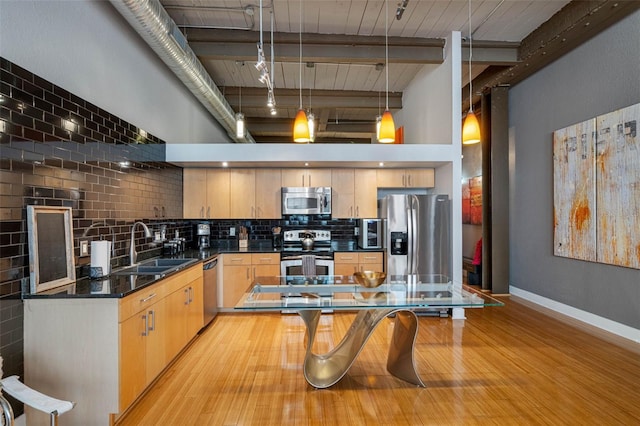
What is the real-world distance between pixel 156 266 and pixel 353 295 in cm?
232

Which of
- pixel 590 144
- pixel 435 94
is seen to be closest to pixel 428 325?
pixel 590 144

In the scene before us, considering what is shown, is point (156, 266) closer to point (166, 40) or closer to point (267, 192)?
point (267, 192)

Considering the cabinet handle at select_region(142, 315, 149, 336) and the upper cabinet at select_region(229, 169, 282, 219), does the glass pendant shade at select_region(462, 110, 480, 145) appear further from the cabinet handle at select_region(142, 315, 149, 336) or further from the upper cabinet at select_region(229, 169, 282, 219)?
the cabinet handle at select_region(142, 315, 149, 336)

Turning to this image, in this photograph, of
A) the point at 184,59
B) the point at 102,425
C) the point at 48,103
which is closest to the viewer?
the point at 102,425

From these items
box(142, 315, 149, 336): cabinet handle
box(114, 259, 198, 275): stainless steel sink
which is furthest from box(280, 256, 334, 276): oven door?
box(142, 315, 149, 336): cabinet handle

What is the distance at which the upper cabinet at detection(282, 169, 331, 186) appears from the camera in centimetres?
557

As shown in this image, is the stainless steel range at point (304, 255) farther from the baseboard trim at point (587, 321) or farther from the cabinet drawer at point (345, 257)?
the baseboard trim at point (587, 321)

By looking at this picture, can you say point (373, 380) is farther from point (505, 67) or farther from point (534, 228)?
point (505, 67)

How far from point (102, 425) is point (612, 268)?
16.9 ft

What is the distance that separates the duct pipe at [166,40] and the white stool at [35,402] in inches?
108

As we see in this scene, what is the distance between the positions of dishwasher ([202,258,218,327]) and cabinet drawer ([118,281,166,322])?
55.2 inches

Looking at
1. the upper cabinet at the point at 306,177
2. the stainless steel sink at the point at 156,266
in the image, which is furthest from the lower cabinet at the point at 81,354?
the upper cabinet at the point at 306,177

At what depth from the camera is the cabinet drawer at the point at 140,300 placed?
2360 millimetres

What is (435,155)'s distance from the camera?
4.98m
